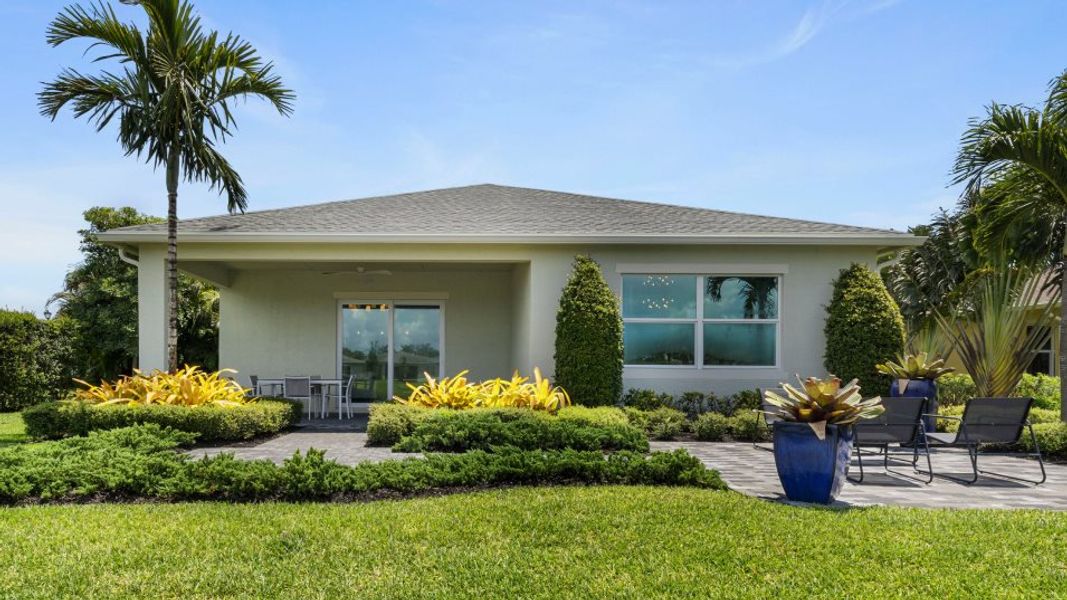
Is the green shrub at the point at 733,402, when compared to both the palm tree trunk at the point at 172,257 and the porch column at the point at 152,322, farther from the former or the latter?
the porch column at the point at 152,322

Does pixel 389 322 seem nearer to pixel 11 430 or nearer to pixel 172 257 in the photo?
pixel 172 257

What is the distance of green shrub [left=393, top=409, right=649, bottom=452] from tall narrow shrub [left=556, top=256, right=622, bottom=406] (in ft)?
5.91

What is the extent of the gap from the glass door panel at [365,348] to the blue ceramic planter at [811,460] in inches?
416

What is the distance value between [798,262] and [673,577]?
920 cm

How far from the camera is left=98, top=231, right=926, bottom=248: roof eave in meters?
11.3

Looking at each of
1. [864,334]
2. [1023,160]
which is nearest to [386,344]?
[864,334]

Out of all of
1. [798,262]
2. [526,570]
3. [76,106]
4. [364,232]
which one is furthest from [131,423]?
[798,262]

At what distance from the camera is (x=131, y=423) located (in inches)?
363

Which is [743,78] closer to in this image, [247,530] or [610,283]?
[610,283]

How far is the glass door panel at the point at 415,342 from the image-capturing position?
14.9 m

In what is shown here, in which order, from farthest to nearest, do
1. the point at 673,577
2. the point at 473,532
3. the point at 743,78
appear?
the point at 743,78 → the point at 473,532 → the point at 673,577

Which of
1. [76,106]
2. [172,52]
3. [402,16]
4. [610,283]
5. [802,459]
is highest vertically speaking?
[402,16]

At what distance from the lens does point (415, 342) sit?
15.0 metres

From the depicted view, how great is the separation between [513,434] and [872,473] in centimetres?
423
